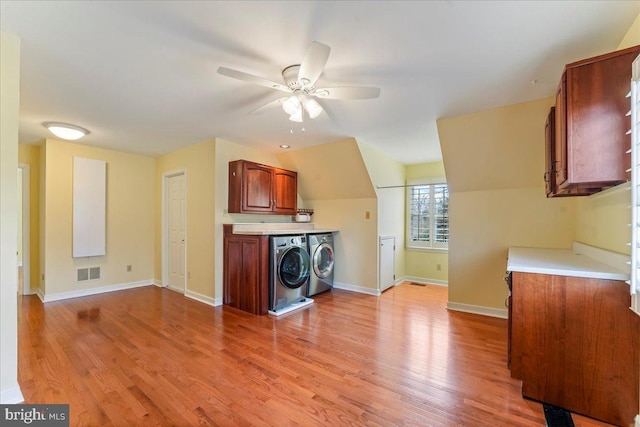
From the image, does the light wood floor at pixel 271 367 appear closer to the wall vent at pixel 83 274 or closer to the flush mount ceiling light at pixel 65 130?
the wall vent at pixel 83 274

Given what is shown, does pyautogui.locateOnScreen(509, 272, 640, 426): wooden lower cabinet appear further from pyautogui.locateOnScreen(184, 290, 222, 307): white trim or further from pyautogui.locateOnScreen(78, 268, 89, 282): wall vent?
pyautogui.locateOnScreen(78, 268, 89, 282): wall vent

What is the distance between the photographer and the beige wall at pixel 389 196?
170 inches

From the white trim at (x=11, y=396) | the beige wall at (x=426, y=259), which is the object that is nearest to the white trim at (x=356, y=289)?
the beige wall at (x=426, y=259)

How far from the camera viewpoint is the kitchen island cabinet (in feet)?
5.16

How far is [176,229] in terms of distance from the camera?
475 centimetres

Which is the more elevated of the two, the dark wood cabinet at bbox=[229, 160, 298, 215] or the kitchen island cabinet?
the dark wood cabinet at bbox=[229, 160, 298, 215]

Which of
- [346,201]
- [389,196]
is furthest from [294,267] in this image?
[389,196]

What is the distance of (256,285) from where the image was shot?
3496mm

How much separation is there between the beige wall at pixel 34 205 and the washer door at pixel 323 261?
4.45m

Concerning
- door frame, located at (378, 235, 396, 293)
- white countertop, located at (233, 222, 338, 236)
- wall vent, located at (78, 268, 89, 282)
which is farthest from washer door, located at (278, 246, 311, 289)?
wall vent, located at (78, 268, 89, 282)

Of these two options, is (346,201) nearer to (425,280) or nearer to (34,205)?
(425,280)

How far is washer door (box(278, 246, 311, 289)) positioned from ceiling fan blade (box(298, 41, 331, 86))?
7.83 feet

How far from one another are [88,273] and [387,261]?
498 cm

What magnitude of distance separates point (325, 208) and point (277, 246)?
5.85ft
